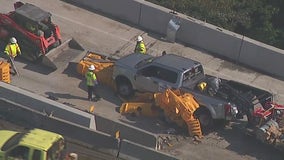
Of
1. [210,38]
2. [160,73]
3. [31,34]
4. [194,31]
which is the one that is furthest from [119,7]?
[160,73]

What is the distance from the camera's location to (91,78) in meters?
22.3

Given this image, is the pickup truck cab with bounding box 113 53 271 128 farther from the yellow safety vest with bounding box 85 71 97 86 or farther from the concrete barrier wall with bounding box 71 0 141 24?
the concrete barrier wall with bounding box 71 0 141 24

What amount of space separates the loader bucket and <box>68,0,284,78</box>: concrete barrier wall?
3.95 meters

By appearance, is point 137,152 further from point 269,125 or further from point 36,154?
point 269,125

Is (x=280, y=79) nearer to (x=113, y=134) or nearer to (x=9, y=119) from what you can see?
(x=113, y=134)

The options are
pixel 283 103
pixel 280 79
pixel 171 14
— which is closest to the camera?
pixel 283 103

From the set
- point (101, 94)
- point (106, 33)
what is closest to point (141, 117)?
point (101, 94)

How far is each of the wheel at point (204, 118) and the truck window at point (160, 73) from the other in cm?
134

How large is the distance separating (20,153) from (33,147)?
0.46 m

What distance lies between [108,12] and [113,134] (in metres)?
10.3

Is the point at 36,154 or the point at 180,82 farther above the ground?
the point at 180,82

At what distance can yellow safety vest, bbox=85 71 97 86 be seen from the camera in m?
22.3

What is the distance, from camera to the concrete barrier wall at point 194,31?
26.2 meters

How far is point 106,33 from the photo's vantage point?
2797 cm
